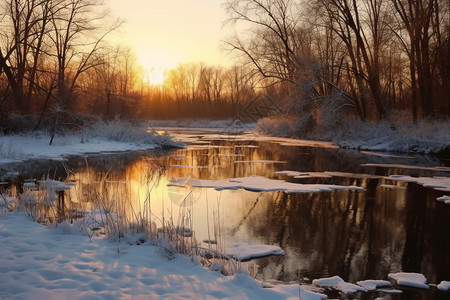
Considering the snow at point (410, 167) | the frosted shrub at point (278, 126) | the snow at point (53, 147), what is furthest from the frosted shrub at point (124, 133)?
the snow at point (410, 167)

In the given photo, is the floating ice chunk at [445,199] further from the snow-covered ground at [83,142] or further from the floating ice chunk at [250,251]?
the snow-covered ground at [83,142]

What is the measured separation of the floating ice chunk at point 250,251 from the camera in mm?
5516

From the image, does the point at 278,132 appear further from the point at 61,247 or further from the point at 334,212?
the point at 61,247

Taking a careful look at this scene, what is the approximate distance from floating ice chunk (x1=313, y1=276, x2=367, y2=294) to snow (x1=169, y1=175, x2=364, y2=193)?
18.3ft

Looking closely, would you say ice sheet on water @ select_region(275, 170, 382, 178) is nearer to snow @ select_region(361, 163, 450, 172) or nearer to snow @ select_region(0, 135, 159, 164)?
snow @ select_region(361, 163, 450, 172)

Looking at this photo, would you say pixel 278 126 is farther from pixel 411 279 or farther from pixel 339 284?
pixel 339 284

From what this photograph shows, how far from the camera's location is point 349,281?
4.79 m

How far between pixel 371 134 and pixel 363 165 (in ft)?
30.7

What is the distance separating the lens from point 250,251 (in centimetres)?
568

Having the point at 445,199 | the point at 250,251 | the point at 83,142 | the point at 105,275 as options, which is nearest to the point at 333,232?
the point at 250,251

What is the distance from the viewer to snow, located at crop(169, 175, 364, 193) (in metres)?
10.5

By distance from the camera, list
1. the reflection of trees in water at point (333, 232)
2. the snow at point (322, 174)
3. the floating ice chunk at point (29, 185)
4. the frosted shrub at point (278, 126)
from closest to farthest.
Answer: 1. the reflection of trees in water at point (333, 232)
2. the floating ice chunk at point (29, 185)
3. the snow at point (322, 174)
4. the frosted shrub at point (278, 126)

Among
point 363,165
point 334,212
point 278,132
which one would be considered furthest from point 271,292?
point 278,132

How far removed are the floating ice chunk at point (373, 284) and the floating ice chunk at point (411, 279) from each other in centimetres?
19
